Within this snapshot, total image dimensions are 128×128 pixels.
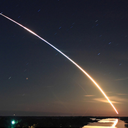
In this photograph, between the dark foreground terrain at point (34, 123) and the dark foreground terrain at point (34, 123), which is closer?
the dark foreground terrain at point (34, 123)

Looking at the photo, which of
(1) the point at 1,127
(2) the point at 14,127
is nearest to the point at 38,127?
(2) the point at 14,127

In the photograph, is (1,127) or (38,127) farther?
(38,127)

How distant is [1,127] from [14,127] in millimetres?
3071

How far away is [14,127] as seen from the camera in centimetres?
4616

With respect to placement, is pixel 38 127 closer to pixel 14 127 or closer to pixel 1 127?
pixel 14 127

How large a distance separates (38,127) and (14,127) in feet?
17.4

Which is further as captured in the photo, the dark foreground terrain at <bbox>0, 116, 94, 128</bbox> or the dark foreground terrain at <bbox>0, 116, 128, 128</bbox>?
the dark foreground terrain at <bbox>0, 116, 94, 128</bbox>

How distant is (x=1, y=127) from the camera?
44094mm

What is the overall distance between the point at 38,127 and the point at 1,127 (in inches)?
324
